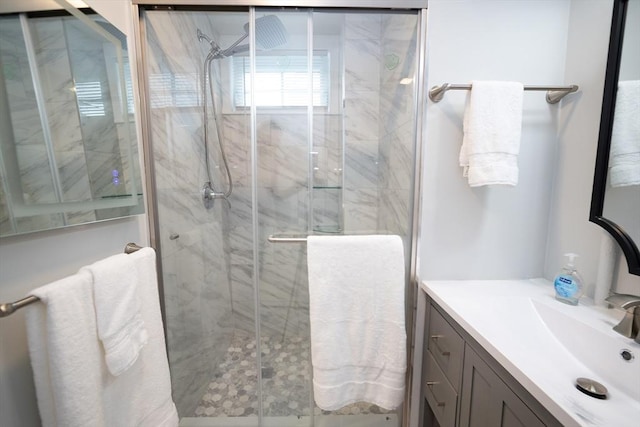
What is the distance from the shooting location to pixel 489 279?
1193 mm

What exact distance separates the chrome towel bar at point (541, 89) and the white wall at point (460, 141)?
0.10 feet

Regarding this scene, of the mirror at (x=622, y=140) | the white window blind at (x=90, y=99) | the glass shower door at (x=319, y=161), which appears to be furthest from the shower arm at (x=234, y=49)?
the mirror at (x=622, y=140)

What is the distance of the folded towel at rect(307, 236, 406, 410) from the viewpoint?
1.06 meters

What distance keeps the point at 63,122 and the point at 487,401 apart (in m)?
1.55

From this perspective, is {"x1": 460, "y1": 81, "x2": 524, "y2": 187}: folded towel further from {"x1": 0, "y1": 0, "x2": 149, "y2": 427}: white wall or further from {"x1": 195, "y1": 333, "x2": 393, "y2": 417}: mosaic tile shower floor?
{"x1": 0, "y1": 0, "x2": 149, "y2": 427}: white wall

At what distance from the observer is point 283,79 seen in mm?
1229

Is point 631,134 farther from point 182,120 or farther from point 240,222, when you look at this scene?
point 182,120

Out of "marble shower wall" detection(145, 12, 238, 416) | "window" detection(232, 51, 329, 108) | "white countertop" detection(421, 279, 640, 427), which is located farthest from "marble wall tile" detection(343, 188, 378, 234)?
"marble shower wall" detection(145, 12, 238, 416)

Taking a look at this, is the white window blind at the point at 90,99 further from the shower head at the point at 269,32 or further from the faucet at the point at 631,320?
the faucet at the point at 631,320

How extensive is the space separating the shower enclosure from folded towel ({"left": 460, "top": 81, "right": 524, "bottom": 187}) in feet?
0.78

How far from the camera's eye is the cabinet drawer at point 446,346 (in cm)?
90

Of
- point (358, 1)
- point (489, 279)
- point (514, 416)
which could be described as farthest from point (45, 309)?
point (489, 279)

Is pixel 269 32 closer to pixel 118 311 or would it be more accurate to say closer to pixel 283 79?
pixel 283 79

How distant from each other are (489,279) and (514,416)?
665 mm
